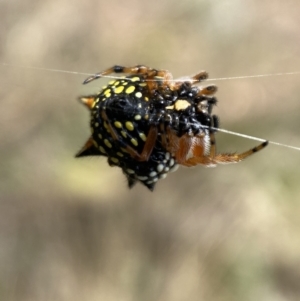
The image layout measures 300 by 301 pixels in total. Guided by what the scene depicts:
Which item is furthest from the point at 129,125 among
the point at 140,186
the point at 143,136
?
Answer: the point at 140,186

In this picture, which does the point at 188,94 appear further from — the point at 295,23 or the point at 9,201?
the point at 295,23

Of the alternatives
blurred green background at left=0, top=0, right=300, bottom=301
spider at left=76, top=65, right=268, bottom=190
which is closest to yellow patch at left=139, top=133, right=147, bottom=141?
spider at left=76, top=65, right=268, bottom=190

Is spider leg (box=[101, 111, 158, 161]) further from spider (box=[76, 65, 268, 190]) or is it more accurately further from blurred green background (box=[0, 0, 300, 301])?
blurred green background (box=[0, 0, 300, 301])

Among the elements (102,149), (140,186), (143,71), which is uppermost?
(143,71)

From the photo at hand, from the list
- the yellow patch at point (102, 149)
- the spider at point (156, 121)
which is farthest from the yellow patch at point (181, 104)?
the yellow patch at point (102, 149)

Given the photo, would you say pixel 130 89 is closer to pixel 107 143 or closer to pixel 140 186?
pixel 107 143

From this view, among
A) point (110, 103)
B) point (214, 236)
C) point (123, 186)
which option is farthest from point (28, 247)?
point (110, 103)

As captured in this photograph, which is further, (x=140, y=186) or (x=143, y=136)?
(x=140, y=186)

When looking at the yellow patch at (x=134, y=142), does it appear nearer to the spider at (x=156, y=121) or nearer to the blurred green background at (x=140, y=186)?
the spider at (x=156, y=121)

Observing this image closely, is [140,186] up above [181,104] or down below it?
below
